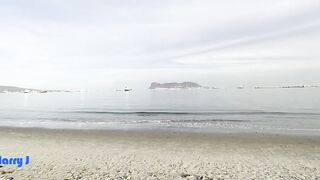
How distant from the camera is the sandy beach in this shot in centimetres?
946

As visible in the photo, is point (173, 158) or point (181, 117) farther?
point (181, 117)

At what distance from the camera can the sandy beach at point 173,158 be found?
9.46 metres

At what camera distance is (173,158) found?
1202 centimetres

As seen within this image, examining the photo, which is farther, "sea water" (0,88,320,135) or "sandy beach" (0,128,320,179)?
"sea water" (0,88,320,135)

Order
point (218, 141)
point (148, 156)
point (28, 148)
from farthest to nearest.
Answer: point (218, 141) < point (28, 148) < point (148, 156)

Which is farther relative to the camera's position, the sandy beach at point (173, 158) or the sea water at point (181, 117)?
the sea water at point (181, 117)

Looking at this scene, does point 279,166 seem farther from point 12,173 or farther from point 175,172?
point 12,173

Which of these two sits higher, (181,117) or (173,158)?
(181,117)

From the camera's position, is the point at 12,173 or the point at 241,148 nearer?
the point at 12,173

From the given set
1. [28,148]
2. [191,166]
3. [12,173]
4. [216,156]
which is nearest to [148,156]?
[191,166]

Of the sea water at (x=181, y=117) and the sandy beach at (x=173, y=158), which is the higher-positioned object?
the sea water at (x=181, y=117)

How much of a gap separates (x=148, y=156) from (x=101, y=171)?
3188mm

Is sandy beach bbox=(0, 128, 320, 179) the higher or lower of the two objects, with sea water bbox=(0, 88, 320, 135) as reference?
lower

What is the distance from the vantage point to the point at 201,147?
15.1m
